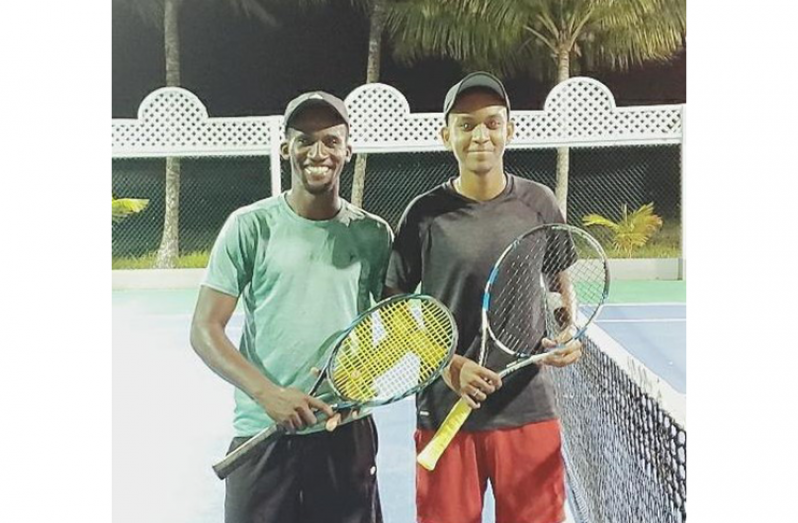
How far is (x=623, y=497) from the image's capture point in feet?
7.14

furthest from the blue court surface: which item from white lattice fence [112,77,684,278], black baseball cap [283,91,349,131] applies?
black baseball cap [283,91,349,131]

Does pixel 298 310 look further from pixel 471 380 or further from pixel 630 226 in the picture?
pixel 630 226

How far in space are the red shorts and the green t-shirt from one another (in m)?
0.34

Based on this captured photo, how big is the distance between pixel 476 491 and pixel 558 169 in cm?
79

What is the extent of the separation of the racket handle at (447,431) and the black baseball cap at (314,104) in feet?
2.33

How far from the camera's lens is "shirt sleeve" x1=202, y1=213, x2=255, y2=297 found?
7.09 ft

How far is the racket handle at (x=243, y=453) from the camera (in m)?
2.14

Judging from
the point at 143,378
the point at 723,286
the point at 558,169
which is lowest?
the point at 143,378

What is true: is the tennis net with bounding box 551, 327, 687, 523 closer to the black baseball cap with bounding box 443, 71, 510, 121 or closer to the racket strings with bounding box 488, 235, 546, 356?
the racket strings with bounding box 488, 235, 546, 356

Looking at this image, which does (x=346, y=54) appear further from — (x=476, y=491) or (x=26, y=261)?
(x=476, y=491)

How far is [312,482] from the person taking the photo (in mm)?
2160

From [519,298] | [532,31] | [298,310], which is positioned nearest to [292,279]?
[298,310]

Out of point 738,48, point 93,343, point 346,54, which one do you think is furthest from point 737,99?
point 93,343

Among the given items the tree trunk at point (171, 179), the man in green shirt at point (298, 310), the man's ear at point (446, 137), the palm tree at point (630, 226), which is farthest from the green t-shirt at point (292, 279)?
the palm tree at point (630, 226)
